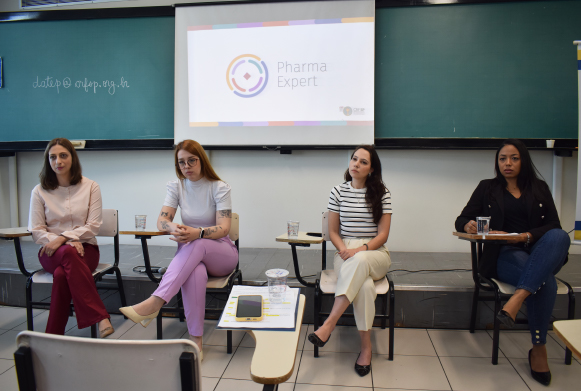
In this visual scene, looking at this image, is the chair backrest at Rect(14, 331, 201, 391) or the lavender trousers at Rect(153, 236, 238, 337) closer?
the chair backrest at Rect(14, 331, 201, 391)

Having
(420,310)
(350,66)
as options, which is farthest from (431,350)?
(350,66)

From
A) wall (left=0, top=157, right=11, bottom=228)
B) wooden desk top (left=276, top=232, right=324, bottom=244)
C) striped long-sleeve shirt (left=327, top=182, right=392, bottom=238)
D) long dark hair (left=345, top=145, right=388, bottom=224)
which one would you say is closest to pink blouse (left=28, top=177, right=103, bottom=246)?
wooden desk top (left=276, top=232, right=324, bottom=244)

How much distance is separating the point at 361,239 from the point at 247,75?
2.01 metres

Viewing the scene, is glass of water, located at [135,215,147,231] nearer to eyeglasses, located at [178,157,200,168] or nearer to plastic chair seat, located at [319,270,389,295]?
eyeglasses, located at [178,157,200,168]

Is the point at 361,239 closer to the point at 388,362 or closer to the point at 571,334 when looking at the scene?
the point at 388,362

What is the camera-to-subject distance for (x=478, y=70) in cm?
306

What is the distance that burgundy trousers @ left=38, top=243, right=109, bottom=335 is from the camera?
6.41 ft

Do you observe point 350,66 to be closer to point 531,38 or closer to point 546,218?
point 531,38

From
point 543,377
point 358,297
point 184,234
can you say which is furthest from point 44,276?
point 543,377

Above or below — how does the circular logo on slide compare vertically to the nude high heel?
above

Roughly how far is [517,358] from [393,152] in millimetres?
1934

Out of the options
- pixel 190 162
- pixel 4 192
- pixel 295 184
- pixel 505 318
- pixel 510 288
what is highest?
pixel 190 162

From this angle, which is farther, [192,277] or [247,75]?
[247,75]

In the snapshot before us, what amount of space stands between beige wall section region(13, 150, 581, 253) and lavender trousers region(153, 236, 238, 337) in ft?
4.86
